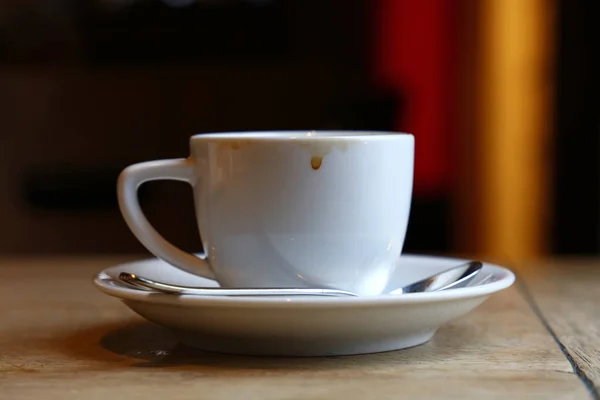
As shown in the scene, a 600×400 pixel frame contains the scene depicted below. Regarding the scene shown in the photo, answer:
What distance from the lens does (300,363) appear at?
0.48 m

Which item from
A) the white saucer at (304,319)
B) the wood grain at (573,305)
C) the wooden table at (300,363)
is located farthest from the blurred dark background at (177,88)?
the white saucer at (304,319)

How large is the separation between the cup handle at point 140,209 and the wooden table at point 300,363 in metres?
0.05

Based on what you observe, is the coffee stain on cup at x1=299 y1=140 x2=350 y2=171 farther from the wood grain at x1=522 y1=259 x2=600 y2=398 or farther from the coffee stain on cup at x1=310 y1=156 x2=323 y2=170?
the wood grain at x1=522 y1=259 x2=600 y2=398

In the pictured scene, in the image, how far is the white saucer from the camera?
0.45 metres

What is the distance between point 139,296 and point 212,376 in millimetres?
66

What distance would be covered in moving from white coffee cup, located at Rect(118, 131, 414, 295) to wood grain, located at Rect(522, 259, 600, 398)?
0.43 feet

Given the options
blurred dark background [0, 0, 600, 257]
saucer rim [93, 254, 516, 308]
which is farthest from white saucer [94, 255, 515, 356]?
blurred dark background [0, 0, 600, 257]

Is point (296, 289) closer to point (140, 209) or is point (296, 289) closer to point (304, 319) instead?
point (304, 319)

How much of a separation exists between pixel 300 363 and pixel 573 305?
1.01 ft

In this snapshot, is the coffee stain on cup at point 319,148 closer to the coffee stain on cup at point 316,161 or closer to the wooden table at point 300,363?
the coffee stain on cup at point 316,161

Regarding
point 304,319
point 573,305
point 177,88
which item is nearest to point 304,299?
point 304,319

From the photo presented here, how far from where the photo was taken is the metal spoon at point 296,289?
1.58 feet

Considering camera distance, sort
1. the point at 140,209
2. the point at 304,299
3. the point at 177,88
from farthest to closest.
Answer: the point at 177,88, the point at 140,209, the point at 304,299

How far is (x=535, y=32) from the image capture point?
2.18m
